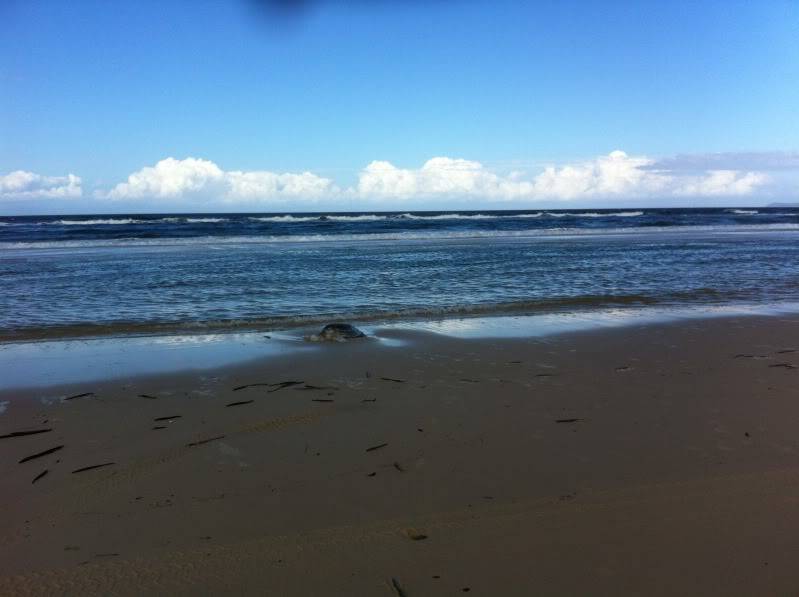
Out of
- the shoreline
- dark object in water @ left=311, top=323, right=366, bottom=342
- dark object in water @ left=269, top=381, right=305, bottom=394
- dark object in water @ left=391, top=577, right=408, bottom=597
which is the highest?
dark object in water @ left=311, top=323, right=366, bottom=342

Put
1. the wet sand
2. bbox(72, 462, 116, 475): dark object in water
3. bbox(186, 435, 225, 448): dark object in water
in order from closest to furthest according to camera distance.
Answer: the wet sand → bbox(72, 462, 116, 475): dark object in water → bbox(186, 435, 225, 448): dark object in water

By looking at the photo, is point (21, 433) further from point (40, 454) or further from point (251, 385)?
point (251, 385)

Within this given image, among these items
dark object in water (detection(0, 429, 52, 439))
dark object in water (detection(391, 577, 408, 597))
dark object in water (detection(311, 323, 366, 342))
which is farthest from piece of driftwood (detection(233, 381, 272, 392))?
dark object in water (detection(391, 577, 408, 597))

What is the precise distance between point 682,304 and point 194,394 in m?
10.3

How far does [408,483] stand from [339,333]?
5035mm

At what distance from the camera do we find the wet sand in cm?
308

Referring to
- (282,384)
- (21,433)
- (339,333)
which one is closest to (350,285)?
(339,333)

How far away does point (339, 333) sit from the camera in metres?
8.96

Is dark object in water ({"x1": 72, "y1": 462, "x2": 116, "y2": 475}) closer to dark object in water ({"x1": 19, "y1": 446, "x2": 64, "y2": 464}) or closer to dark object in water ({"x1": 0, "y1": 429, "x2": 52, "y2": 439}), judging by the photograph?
dark object in water ({"x1": 19, "y1": 446, "x2": 64, "y2": 464})

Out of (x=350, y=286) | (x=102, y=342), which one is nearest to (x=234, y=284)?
(x=350, y=286)

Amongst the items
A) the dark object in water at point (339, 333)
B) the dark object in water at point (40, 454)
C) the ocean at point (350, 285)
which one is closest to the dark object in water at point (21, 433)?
the dark object in water at point (40, 454)

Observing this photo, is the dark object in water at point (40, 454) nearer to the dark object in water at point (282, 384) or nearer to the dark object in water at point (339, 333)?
the dark object in water at point (282, 384)

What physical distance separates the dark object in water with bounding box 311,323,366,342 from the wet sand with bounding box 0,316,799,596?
6.04ft

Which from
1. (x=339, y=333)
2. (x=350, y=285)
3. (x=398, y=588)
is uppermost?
(x=350, y=285)
